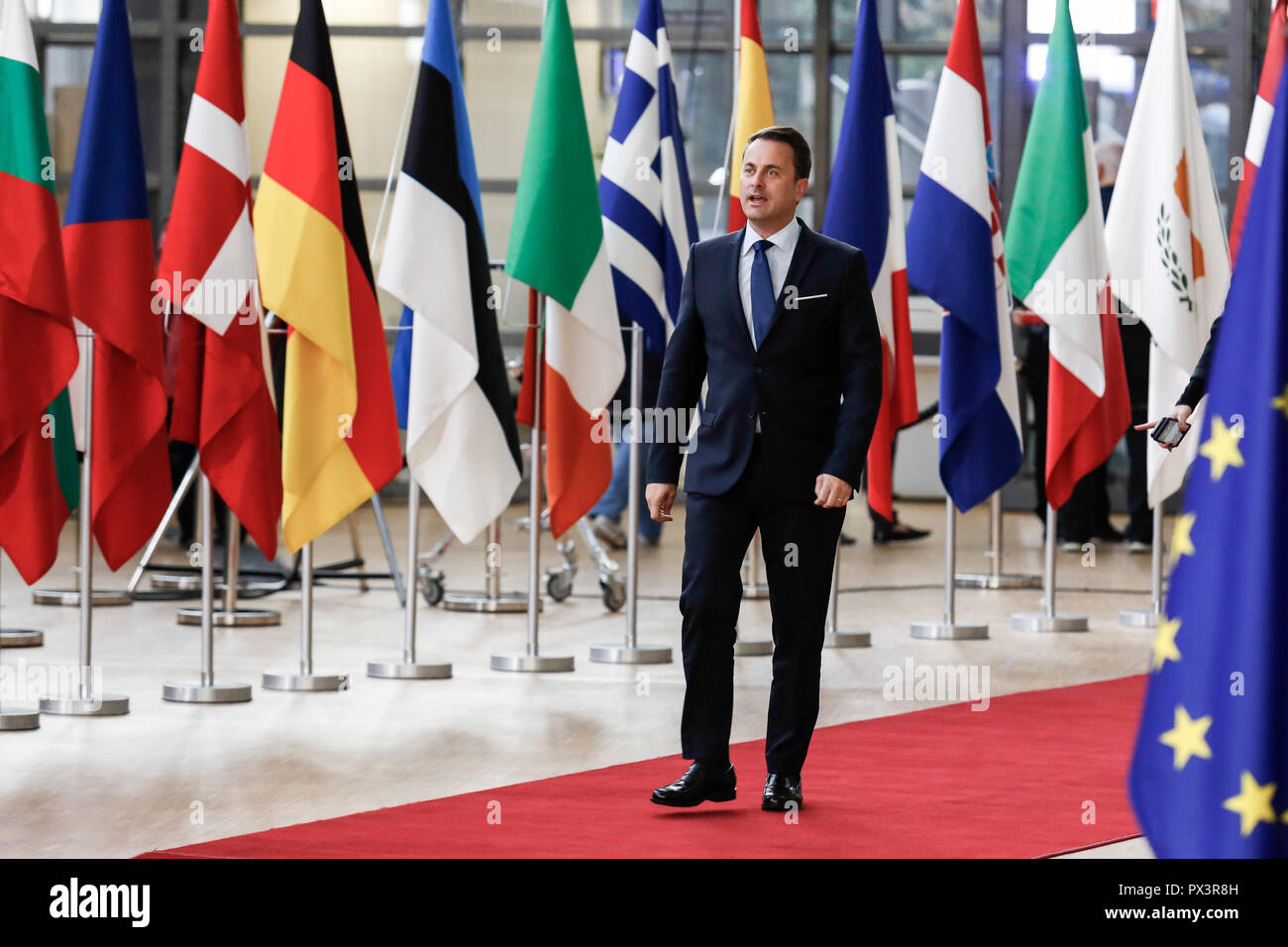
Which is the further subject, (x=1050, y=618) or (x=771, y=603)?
(x=1050, y=618)

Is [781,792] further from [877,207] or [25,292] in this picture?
[877,207]

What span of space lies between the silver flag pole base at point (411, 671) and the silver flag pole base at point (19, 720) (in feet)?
4.14

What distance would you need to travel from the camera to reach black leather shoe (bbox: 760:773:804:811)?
11.8 feet

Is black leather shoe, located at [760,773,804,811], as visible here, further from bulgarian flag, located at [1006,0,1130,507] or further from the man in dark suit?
bulgarian flag, located at [1006,0,1130,507]

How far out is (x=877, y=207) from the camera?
6203 mm

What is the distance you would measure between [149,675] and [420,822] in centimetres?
→ 232

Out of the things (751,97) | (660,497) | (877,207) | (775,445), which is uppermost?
(751,97)

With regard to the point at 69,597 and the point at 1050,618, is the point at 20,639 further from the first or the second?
the point at 1050,618

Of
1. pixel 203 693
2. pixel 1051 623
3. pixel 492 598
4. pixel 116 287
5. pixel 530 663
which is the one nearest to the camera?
pixel 116 287

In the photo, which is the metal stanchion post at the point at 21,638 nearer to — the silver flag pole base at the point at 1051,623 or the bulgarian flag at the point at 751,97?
the bulgarian flag at the point at 751,97

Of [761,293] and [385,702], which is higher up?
[761,293]

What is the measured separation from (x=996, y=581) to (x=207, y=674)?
178 inches

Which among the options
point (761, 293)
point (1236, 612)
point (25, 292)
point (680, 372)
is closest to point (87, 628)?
point (25, 292)

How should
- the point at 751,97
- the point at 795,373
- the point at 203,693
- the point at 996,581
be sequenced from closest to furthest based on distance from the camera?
the point at 795,373, the point at 203,693, the point at 751,97, the point at 996,581
